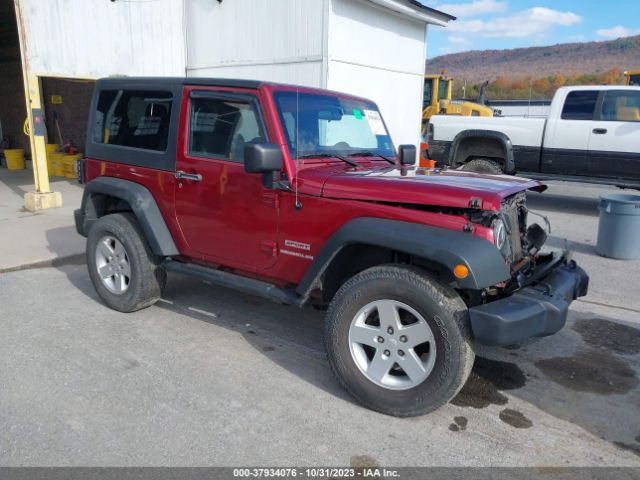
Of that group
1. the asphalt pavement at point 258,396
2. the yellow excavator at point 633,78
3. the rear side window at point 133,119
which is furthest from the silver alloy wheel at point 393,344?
the yellow excavator at point 633,78

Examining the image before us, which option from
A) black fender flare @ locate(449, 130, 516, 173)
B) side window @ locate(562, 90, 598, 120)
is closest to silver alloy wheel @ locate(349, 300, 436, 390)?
black fender flare @ locate(449, 130, 516, 173)

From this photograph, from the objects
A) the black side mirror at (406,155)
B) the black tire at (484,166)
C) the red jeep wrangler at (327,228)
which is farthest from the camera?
the black tire at (484,166)

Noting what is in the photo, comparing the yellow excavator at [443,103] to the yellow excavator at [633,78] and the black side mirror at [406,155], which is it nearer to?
the yellow excavator at [633,78]

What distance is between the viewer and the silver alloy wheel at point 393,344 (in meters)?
3.12

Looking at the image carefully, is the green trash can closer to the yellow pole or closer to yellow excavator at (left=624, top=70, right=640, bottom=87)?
the yellow pole

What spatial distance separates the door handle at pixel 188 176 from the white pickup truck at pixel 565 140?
7304 mm

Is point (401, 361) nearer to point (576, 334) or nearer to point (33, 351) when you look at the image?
point (576, 334)

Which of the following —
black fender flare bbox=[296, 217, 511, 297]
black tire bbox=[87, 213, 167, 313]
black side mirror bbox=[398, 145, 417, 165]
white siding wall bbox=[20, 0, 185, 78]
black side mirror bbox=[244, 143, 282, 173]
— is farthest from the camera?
white siding wall bbox=[20, 0, 185, 78]

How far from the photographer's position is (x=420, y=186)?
326 centimetres

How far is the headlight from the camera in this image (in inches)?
124

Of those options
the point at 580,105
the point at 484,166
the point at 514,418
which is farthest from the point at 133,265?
the point at 580,105

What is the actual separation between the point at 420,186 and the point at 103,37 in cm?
846

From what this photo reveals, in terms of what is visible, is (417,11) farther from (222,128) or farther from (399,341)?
(399,341)

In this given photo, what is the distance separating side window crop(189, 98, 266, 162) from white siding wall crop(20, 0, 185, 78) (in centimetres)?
620
